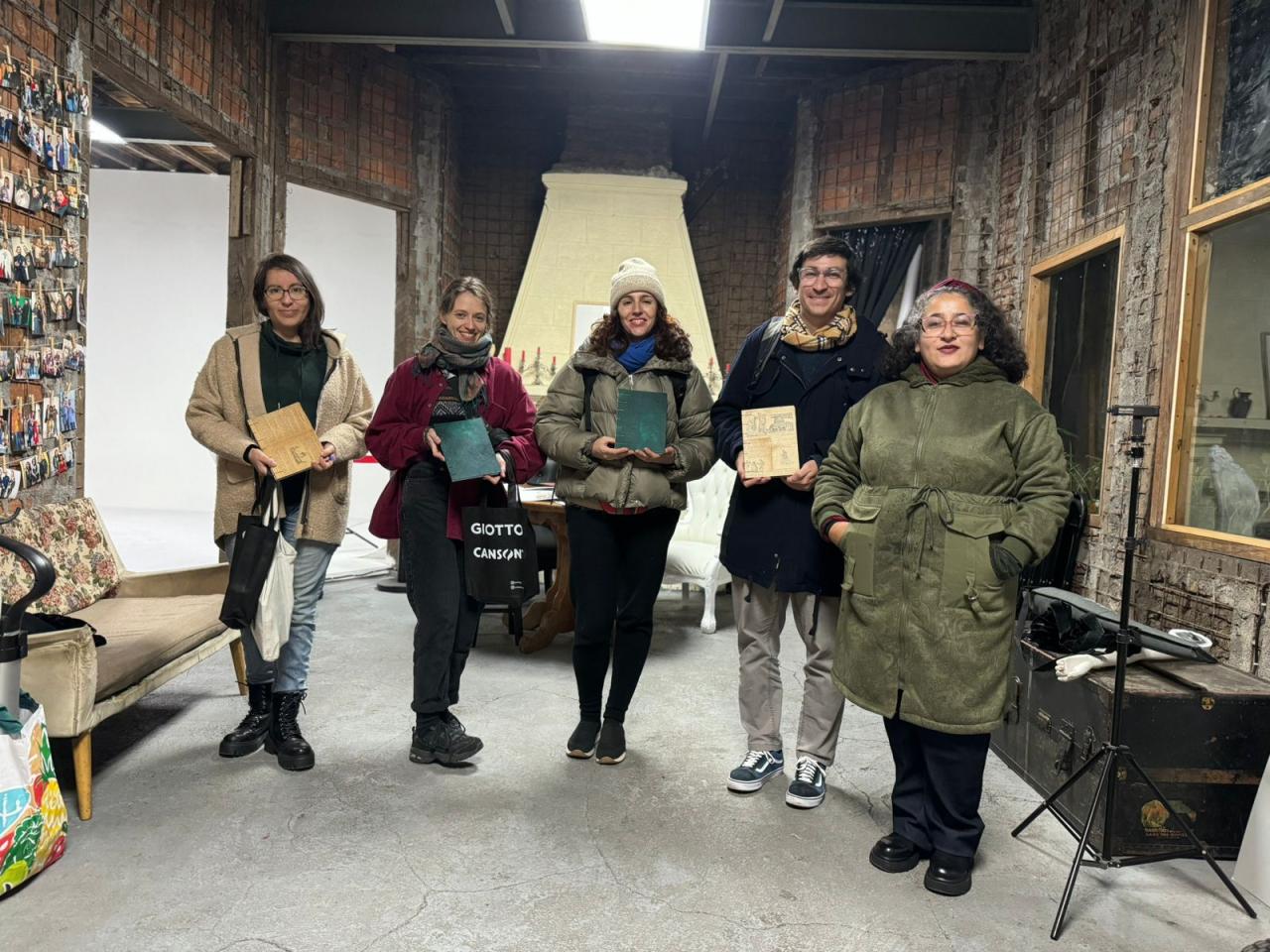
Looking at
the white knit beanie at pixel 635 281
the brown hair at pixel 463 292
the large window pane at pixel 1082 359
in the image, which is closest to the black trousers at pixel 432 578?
the brown hair at pixel 463 292

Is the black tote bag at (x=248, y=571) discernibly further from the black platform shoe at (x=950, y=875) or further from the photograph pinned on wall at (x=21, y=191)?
the black platform shoe at (x=950, y=875)

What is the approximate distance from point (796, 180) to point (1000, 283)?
6.12ft

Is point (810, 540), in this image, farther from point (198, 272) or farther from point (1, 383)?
point (198, 272)

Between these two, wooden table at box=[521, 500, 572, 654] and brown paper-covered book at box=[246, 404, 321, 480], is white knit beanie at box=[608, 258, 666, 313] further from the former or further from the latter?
wooden table at box=[521, 500, 572, 654]

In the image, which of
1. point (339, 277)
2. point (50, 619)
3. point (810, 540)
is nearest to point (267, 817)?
point (50, 619)

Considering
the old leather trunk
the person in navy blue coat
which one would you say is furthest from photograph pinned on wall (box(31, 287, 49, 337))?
the old leather trunk

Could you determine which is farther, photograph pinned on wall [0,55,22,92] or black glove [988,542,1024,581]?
photograph pinned on wall [0,55,22,92]

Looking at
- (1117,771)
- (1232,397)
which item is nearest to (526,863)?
(1117,771)

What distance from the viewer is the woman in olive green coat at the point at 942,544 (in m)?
2.02

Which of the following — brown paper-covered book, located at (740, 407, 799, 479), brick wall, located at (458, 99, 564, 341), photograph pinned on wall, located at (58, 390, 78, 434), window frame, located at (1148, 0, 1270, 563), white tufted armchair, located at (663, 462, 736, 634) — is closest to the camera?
brown paper-covered book, located at (740, 407, 799, 479)

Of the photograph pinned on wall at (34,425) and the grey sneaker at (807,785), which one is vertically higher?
the photograph pinned on wall at (34,425)

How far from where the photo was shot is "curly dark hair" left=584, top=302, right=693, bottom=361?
8.83 feet

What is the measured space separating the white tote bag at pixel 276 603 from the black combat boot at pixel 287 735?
0.22 m

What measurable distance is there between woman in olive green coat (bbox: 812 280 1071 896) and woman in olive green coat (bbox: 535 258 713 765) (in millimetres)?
585
